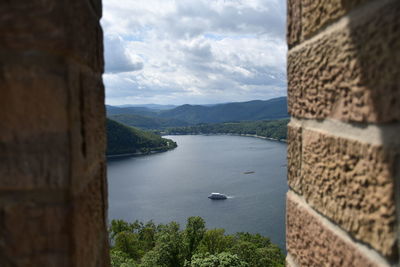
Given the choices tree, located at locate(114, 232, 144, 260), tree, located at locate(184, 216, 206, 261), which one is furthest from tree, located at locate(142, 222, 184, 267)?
tree, located at locate(114, 232, 144, 260)

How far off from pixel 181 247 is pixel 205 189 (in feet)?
84.0

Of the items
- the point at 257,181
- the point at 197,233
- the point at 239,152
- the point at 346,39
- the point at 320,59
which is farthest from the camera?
the point at 239,152

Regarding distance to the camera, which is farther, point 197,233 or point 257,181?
point 257,181

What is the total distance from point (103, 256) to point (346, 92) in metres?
0.94

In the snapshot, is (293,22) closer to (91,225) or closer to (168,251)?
(91,225)

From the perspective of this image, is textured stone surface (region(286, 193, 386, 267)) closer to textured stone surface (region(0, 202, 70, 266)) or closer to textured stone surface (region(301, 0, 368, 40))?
textured stone surface (region(301, 0, 368, 40))

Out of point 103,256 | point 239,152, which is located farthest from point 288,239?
point 239,152

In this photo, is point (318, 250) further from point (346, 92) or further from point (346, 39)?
point (346, 39)

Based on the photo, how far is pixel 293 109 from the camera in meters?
1.24

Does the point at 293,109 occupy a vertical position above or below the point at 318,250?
above

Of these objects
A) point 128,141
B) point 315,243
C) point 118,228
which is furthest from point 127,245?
point 128,141

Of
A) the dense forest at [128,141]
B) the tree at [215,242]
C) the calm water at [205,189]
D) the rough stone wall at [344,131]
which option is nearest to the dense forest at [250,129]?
the calm water at [205,189]

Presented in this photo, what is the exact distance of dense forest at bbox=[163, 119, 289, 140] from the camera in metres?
108

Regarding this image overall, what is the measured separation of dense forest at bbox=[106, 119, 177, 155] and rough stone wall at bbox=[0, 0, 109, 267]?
78.4 meters
